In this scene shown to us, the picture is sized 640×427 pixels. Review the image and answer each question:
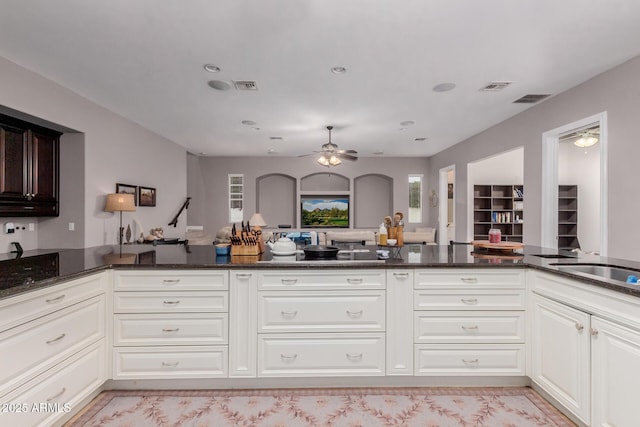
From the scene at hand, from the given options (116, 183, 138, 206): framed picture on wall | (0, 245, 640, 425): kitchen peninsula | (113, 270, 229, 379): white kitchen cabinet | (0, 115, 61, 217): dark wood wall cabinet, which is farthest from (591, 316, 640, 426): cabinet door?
(116, 183, 138, 206): framed picture on wall

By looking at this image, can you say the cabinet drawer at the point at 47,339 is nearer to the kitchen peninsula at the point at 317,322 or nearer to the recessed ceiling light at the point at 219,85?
the kitchen peninsula at the point at 317,322

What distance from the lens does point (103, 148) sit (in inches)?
185

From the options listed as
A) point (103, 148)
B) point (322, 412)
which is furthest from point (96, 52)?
point (322, 412)

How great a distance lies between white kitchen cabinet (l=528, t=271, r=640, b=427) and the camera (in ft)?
5.10

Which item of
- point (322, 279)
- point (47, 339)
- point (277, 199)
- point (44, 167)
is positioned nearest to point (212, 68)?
point (44, 167)

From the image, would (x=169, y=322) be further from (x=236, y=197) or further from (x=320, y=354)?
(x=236, y=197)

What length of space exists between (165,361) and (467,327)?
6.77 feet

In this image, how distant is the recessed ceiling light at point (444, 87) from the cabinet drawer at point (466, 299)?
2.54 metres

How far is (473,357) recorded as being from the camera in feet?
7.56

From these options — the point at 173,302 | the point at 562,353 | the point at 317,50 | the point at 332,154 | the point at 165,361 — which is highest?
the point at 317,50

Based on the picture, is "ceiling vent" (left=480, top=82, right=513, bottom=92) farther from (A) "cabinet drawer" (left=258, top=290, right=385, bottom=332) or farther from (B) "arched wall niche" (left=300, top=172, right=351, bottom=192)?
(B) "arched wall niche" (left=300, top=172, right=351, bottom=192)

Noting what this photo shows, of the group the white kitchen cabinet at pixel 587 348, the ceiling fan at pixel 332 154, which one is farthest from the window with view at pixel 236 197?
the white kitchen cabinet at pixel 587 348

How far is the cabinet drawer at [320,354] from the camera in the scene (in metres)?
2.27

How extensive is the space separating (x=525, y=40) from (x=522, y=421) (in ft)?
9.43
